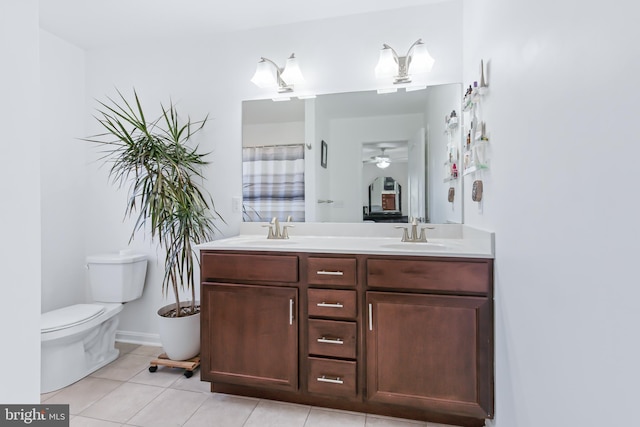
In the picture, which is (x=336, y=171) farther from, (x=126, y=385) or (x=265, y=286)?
(x=126, y=385)

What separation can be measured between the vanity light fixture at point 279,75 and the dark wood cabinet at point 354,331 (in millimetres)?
1286

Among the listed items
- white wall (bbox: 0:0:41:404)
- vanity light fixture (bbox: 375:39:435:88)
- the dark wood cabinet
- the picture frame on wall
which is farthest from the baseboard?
vanity light fixture (bbox: 375:39:435:88)

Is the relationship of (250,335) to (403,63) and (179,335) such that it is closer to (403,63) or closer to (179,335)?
(179,335)

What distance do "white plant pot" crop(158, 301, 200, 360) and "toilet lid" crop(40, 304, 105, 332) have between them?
0.46 meters

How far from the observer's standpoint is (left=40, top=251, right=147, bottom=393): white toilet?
6.14 feet

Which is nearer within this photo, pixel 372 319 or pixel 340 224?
pixel 372 319

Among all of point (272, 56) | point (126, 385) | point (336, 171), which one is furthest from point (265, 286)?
point (272, 56)

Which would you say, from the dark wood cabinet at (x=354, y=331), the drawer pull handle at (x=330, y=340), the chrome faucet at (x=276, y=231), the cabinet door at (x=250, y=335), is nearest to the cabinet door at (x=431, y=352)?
the dark wood cabinet at (x=354, y=331)

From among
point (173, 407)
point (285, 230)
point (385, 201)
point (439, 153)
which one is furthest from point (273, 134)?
point (173, 407)

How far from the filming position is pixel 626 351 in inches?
22.9

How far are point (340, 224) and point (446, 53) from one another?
1343mm

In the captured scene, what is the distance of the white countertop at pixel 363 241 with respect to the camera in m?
1.54

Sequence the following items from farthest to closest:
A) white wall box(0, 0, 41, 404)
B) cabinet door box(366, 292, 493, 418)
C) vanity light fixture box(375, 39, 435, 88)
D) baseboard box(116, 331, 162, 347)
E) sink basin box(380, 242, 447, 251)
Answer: baseboard box(116, 331, 162, 347) → vanity light fixture box(375, 39, 435, 88) → sink basin box(380, 242, 447, 251) → cabinet door box(366, 292, 493, 418) → white wall box(0, 0, 41, 404)

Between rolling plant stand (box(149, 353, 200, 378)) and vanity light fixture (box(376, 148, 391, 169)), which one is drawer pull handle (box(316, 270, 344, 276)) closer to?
vanity light fixture (box(376, 148, 391, 169))
